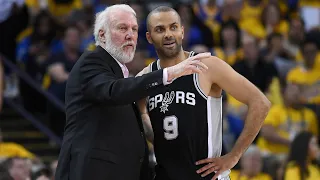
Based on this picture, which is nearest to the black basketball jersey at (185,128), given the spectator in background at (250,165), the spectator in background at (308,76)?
the spectator in background at (250,165)

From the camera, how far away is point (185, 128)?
5.48 metres

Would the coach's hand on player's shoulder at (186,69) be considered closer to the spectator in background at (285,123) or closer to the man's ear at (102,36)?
the man's ear at (102,36)

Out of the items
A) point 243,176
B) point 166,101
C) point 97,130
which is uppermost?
point 166,101

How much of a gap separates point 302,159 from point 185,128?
4132mm

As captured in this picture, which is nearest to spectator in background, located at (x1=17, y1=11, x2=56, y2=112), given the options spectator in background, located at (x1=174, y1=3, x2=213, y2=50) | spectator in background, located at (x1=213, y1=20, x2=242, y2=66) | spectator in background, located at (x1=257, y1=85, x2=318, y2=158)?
spectator in background, located at (x1=174, y1=3, x2=213, y2=50)

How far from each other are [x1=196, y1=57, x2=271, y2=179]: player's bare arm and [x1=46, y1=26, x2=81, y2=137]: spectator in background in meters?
5.27

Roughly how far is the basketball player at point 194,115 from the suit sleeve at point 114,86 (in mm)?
725

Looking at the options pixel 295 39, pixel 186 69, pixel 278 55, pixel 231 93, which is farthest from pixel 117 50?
pixel 295 39

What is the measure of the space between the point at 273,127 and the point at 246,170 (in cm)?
139

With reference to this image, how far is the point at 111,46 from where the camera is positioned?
5.16 metres

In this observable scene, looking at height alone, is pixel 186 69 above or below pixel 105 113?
above

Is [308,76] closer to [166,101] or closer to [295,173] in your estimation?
[295,173]

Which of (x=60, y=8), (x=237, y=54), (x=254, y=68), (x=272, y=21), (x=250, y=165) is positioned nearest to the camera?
(x=250, y=165)

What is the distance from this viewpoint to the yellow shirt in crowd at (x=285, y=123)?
10328 millimetres
